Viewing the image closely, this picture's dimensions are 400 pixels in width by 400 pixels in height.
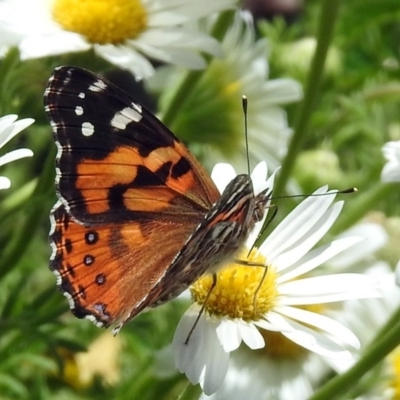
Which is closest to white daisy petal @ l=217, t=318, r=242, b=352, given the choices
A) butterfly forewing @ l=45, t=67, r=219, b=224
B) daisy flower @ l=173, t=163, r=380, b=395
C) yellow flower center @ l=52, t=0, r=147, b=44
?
daisy flower @ l=173, t=163, r=380, b=395

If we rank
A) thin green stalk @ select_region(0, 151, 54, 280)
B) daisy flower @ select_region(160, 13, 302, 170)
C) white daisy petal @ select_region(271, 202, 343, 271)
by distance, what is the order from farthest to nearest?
1. daisy flower @ select_region(160, 13, 302, 170)
2. thin green stalk @ select_region(0, 151, 54, 280)
3. white daisy petal @ select_region(271, 202, 343, 271)

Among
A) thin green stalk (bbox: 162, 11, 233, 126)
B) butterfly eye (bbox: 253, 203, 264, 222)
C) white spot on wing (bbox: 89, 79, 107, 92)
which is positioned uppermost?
white spot on wing (bbox: 89, 79, 107, 92)

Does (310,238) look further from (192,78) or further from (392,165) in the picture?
(192,78)

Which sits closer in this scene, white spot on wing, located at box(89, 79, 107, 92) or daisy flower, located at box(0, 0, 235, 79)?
white spot on wing, located at box(89, 79, 107, 92)

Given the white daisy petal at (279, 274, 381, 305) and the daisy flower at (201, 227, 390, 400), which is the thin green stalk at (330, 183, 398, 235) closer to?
the daisy flower at (201, 227, 390, 400)

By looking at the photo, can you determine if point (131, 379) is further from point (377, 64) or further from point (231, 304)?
point (377, 64)

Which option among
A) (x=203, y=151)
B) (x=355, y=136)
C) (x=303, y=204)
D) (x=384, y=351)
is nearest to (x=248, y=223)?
(x=303, y=204)

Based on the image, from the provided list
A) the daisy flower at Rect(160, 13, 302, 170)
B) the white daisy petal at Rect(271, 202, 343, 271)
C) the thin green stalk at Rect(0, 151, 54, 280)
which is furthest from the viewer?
the daisy flower at Rect(160, 13, 302, 170)

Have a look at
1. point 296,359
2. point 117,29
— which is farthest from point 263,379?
point 117,29

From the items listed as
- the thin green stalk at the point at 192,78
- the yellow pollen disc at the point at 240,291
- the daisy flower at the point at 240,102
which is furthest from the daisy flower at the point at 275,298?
the daisy flower at the point at 240,102
